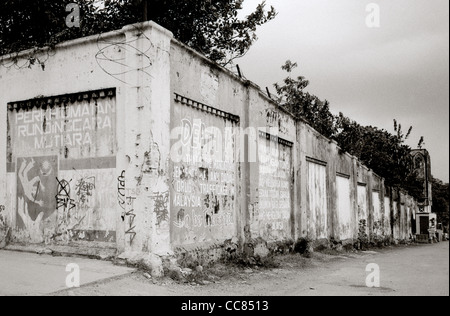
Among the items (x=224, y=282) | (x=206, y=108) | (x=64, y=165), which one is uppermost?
(x=206, y=108)

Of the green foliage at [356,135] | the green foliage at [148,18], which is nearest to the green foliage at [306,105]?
the green foliage at [356,135]

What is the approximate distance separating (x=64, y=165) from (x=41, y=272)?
249 centimetres

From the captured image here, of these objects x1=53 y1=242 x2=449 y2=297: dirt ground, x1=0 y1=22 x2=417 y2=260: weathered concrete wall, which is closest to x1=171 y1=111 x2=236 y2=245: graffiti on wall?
x1=0 y1=22 x2=417 y2=260: weathered concrete wall

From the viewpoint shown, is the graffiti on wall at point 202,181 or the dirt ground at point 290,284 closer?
the dirt ground at point 290,284

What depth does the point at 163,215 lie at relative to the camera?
293 inches

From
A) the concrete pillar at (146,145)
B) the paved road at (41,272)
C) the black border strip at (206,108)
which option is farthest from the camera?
the black border strip at (206,108)

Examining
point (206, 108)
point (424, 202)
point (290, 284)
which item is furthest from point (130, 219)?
point (424, 202)

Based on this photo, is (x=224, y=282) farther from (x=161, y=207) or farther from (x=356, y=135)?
(x=356, y=135)

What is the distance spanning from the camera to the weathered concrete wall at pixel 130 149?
741 centimetres

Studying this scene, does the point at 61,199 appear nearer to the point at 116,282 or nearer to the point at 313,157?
the point at 116,282

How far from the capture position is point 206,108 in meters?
9.30

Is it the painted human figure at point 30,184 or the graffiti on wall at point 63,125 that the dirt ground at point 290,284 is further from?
the painted human figure at point 30,184

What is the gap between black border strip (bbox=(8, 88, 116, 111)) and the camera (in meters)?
7.90
